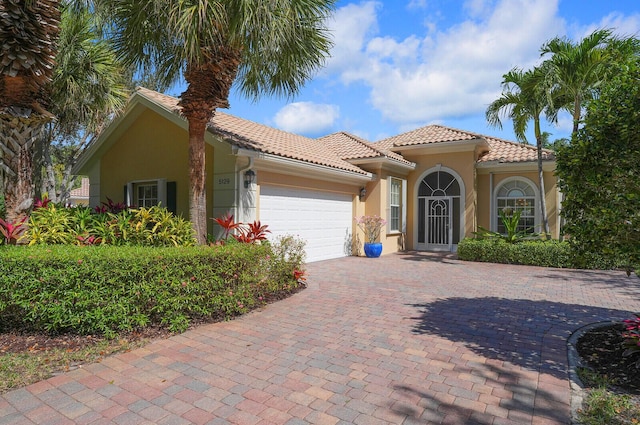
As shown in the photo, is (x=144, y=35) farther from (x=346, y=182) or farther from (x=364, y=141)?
(x=364, y=141)

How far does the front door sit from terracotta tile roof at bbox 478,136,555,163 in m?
2.45

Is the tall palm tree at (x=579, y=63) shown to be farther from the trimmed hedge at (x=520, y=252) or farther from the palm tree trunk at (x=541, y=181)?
the trimmed hedge at (x=520, y=252)

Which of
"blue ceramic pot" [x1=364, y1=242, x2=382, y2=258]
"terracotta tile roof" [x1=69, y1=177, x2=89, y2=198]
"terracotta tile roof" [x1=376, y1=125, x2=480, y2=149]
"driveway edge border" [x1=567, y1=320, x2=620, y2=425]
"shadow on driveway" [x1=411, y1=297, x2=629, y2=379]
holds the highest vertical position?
"terracotta tile roof" [x1=376, y1=125, x2=480, y2=149]

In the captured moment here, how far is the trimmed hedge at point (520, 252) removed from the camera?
12.3 metres

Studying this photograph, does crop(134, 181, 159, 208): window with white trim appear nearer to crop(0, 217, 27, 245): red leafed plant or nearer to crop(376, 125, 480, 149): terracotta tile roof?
crop(0, 217, 27, 245): red leafed plant

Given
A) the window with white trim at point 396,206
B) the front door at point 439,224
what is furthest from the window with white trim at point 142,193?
the front door at point 439,224

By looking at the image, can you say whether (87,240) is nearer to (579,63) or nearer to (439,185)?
(439,185)

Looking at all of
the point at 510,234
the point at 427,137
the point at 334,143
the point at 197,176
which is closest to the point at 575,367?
the point at 197,176

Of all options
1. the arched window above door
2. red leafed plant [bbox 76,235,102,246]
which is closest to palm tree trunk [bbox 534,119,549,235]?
the arched window above door

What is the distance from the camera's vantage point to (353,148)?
1619cm

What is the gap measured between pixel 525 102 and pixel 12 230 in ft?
47.2

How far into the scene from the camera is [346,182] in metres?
14.0

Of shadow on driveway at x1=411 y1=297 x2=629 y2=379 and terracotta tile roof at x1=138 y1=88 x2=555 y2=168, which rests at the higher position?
terracotta tile roof at x1=138 y1=88 x2=555 y2=168

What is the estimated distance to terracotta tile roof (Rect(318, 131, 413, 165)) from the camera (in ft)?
48.7
